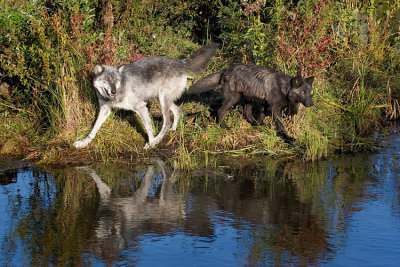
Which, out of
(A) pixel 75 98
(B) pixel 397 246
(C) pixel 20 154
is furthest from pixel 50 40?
(B) pixel 397 246

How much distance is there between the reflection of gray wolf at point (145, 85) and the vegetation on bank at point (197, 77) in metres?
0.31

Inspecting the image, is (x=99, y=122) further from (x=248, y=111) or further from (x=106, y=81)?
(x=248, y=111)

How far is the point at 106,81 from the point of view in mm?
9148

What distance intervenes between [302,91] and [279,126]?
2.40ft

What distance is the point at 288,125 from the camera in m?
10.1

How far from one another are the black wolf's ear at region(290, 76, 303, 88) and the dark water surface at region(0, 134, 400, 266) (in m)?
1.54

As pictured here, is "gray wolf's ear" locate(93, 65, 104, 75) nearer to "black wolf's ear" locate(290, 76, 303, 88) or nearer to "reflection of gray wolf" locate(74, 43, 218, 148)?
"reflection of gray wolf" locate(74, 43, 218, 148)

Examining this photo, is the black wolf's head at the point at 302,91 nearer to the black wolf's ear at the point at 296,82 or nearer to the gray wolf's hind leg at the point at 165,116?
the black wolf's ear at the point at 296,82

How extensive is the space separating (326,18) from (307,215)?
6183 millimetres

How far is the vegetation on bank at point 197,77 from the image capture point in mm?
9438

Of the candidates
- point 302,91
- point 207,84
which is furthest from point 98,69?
point 302,91

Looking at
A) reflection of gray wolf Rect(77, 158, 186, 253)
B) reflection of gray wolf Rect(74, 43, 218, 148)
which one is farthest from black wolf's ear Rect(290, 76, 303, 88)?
reflection of gray wolf Rect(77, 158, 186, 253)

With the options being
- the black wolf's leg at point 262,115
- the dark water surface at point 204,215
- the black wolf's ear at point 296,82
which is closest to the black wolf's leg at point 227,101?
the black wolf's leg at point 262,115

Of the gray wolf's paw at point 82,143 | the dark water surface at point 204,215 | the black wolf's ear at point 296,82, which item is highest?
the black wolf's ear at point 296,82
